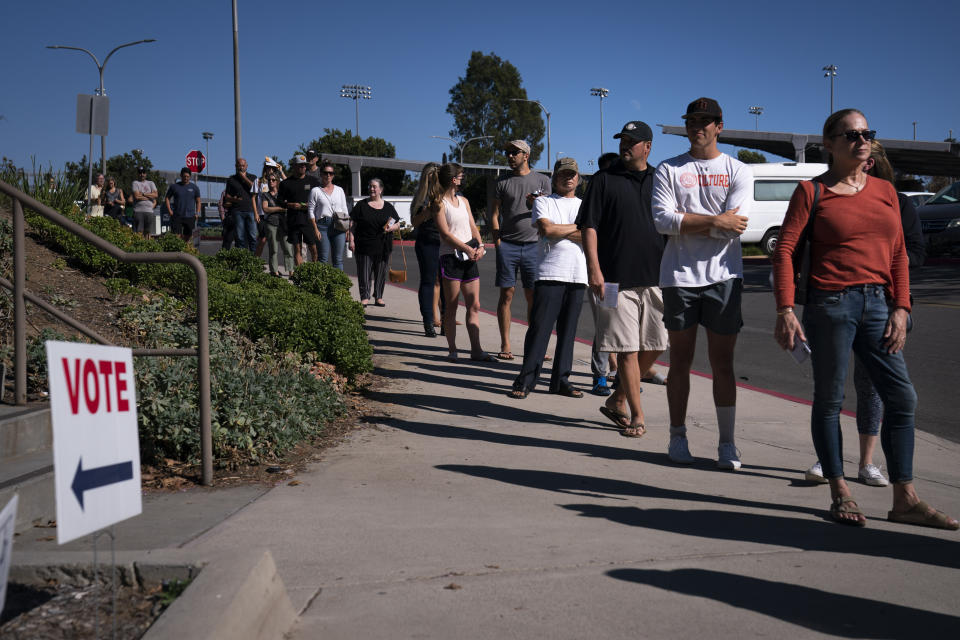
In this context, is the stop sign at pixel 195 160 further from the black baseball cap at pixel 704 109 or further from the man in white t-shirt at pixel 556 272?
the black baseball cap at pixel 704 109

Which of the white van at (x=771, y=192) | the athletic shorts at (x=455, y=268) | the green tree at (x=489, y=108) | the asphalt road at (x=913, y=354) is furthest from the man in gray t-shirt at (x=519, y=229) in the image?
the green tree at (x=489, y=108)

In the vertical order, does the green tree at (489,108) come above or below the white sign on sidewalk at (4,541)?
above

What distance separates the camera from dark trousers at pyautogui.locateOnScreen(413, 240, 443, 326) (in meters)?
9.99

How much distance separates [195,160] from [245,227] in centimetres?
1374

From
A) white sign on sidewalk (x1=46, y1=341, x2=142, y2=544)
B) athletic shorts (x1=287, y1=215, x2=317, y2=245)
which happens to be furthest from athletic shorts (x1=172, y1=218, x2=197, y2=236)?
white sign on sidewalk (x1=46, y1=341, x2=142, y2=544)

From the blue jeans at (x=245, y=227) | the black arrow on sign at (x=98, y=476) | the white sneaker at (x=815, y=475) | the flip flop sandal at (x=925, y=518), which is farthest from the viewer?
the blue jeans at (x=245, y=227)

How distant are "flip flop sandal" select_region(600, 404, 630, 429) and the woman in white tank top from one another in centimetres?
246

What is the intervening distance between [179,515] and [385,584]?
129 centimetres

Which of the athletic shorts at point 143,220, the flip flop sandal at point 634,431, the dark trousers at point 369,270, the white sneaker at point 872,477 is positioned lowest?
the white sneaker at point 872,477

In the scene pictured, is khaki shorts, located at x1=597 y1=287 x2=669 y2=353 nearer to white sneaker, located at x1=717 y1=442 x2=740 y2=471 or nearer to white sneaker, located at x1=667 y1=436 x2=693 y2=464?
white sneaker, located at x1=667 y1=436 x2=693 y2=464

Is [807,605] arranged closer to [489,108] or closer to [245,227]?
[245,227]

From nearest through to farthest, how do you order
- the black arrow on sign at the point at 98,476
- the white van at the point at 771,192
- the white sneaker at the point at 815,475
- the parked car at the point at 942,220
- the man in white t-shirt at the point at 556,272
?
the black arrow on sign at the point at 98,476, the white sneaker at the point at 815,475, the man in white t-shirt at the point at 556,272, the parked car at the point at 942,220, the white van at the point at 771,192

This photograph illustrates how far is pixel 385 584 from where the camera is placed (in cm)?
330

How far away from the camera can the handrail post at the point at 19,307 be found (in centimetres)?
446
